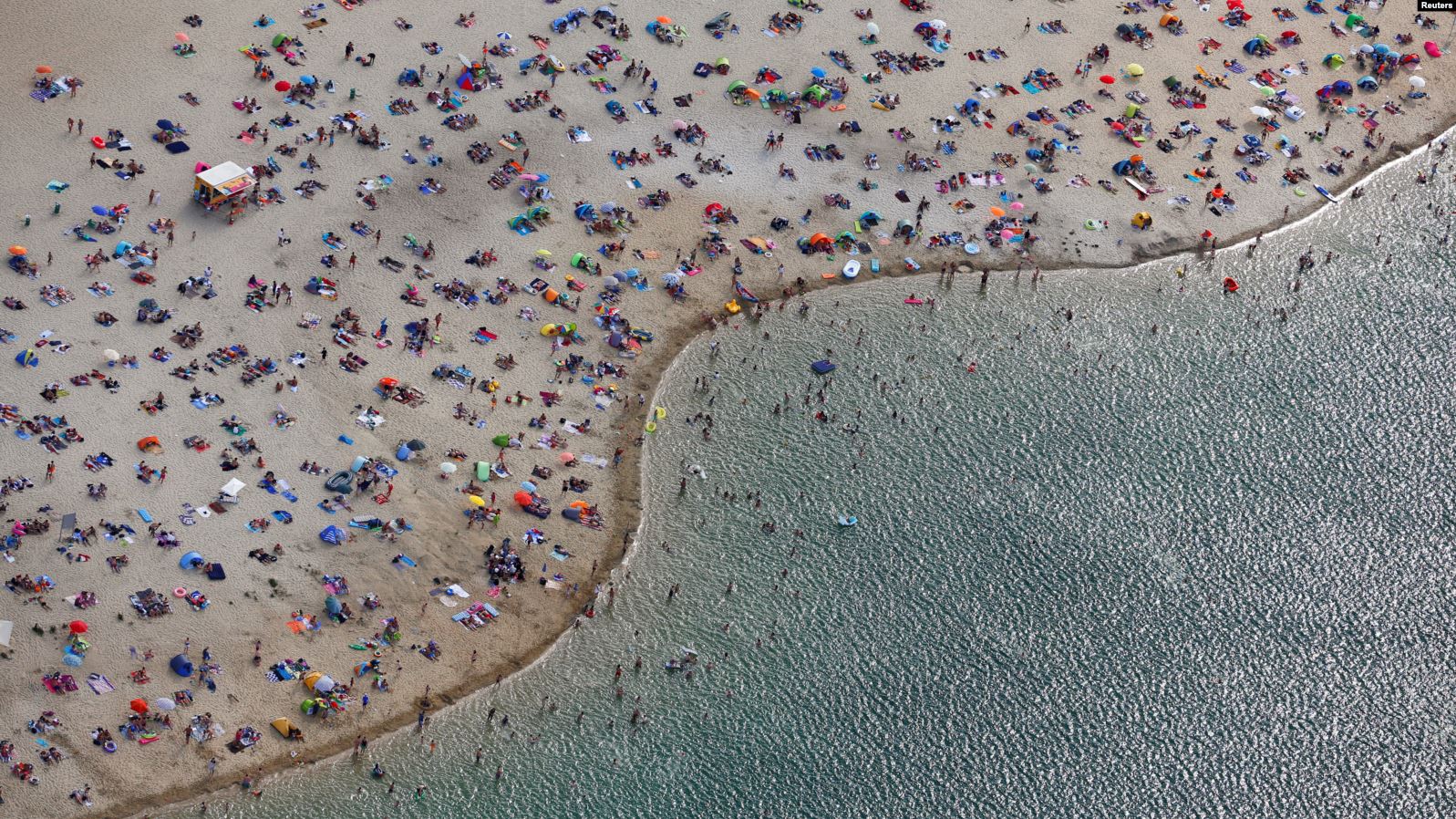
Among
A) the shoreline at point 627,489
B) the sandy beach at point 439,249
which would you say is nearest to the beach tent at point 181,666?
the sandy beach at point 439,249

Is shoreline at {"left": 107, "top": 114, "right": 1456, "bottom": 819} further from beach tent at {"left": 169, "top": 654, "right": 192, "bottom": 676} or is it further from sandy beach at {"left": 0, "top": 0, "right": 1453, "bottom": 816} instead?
beach tent at {"left": 169, "top": 654, "right": 192, "bottom": 676}

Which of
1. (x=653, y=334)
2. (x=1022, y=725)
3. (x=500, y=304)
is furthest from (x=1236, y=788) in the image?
(x=500, y=304)

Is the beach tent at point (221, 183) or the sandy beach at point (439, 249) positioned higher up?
the beach tent at point (221, 183)

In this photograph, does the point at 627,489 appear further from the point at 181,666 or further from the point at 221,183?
the point at 221,183

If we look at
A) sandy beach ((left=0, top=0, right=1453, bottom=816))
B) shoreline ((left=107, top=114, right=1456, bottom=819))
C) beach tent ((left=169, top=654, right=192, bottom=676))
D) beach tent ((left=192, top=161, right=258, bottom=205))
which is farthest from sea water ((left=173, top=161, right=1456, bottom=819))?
beach tent ((left=192, top=161, right=258, bottom=205))

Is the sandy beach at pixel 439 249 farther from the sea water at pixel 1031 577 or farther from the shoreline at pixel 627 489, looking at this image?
the sea water at pixel 1031 577
